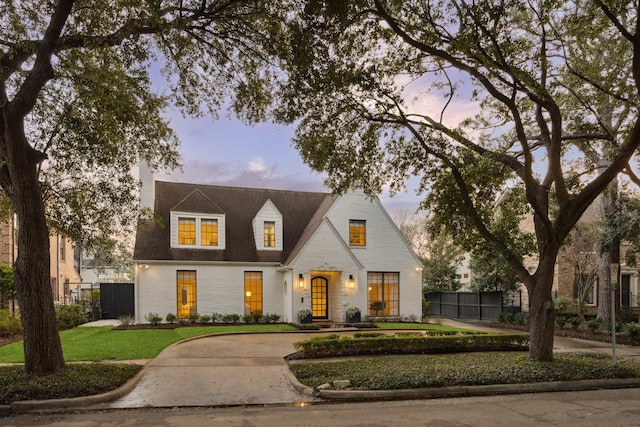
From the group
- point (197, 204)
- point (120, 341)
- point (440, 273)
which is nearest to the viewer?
point (120, 341)

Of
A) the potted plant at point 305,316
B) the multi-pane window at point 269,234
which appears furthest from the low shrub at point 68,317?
the potted plant at point 305,316

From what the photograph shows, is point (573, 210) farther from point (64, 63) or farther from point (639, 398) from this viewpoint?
point (64, 63)

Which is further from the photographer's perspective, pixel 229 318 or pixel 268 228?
pixel 268 228

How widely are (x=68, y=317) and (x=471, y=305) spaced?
20961 millimetres

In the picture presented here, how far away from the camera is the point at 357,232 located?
2333 centimetres

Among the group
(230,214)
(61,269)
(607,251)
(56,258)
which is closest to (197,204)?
(230,214)

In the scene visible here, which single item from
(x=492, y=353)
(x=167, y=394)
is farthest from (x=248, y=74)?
(x=492, y=353)

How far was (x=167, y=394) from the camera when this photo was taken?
846cm

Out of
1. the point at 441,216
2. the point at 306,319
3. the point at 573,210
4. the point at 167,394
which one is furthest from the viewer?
the point at 306,319

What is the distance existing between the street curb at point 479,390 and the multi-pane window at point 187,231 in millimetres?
14849

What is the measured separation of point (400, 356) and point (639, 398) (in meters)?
5.65

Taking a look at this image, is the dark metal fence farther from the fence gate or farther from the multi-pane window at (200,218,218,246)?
the fence gate

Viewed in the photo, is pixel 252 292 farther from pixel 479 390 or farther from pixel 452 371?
pixel 479 390

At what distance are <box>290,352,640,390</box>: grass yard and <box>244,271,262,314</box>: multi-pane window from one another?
35.6 feet
